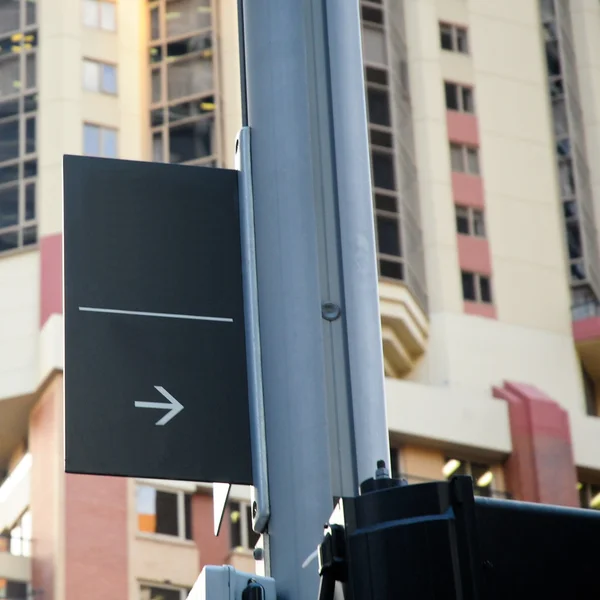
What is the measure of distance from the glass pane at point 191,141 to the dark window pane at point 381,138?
14.8ft

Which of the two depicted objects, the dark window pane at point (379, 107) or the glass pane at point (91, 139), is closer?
the glass pane at point (91, 139)

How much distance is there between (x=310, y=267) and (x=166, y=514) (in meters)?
42.1

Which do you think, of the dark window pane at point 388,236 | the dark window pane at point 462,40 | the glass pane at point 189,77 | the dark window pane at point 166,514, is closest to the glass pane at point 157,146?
the glass pane at point 189,77

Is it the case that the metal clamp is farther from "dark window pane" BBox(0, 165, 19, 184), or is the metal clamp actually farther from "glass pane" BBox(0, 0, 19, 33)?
"glass pane" BBox(0, 0, 19, 33)

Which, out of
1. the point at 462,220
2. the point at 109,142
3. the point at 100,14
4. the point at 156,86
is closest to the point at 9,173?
the point at 109,142

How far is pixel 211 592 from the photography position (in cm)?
302

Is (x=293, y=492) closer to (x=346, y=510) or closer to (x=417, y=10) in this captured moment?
(x=346, y=510)

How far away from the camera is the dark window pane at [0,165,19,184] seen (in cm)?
4684

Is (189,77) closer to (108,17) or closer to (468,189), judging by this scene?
(108,17)

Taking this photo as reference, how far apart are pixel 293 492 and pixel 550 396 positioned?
152 ft

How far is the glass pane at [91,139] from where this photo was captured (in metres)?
47.0

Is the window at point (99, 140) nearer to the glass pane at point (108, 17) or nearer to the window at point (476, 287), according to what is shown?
the glass pane at point (108, 17)

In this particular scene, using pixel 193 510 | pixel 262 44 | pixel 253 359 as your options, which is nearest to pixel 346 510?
pixel 253 359

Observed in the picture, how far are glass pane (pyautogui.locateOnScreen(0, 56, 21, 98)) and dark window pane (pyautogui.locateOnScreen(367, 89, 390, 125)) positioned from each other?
32.3ft
